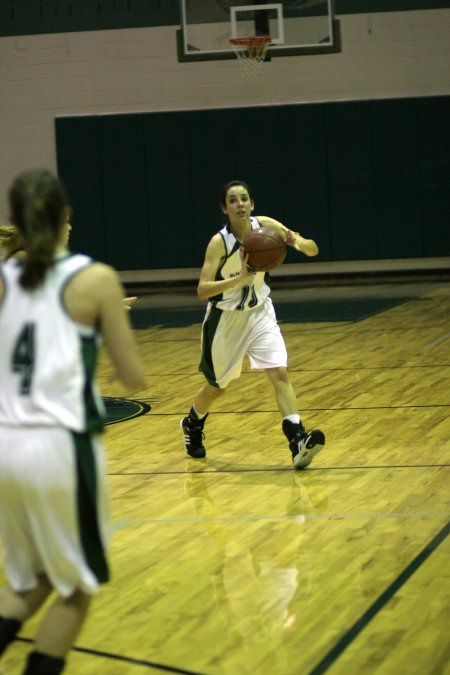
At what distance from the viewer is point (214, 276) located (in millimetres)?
6648

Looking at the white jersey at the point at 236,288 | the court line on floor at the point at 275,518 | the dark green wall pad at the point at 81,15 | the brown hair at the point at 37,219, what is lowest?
the court line on floor at the point at 275,518

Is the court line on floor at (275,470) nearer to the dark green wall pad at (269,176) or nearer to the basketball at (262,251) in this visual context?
the basketball at (262,251)

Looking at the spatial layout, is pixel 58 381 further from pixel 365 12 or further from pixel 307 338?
pixel 365 12

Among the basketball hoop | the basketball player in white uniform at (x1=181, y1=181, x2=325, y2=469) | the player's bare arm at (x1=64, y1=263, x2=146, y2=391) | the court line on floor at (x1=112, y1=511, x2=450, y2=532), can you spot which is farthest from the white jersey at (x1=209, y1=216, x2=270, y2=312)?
the basketball hoop

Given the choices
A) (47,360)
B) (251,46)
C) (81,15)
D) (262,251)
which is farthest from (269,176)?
(47,360)

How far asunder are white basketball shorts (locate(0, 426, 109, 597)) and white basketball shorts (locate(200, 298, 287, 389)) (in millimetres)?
3829

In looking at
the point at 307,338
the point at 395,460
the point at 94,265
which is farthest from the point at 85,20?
the point at 94,265

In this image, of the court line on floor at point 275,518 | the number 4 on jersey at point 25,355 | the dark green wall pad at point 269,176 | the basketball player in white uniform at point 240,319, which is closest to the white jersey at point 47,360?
the number 4 on jersey at point 25,355

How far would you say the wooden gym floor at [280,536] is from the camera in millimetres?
3879

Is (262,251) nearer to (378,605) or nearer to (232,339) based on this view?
(232,339)

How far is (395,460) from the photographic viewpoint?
6719 mm

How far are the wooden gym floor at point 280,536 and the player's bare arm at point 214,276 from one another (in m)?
1.05

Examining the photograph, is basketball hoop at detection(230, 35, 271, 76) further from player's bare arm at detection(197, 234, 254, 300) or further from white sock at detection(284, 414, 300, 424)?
white sock at detection(284, 414, 300, 424)

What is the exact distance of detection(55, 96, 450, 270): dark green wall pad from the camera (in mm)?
17891
